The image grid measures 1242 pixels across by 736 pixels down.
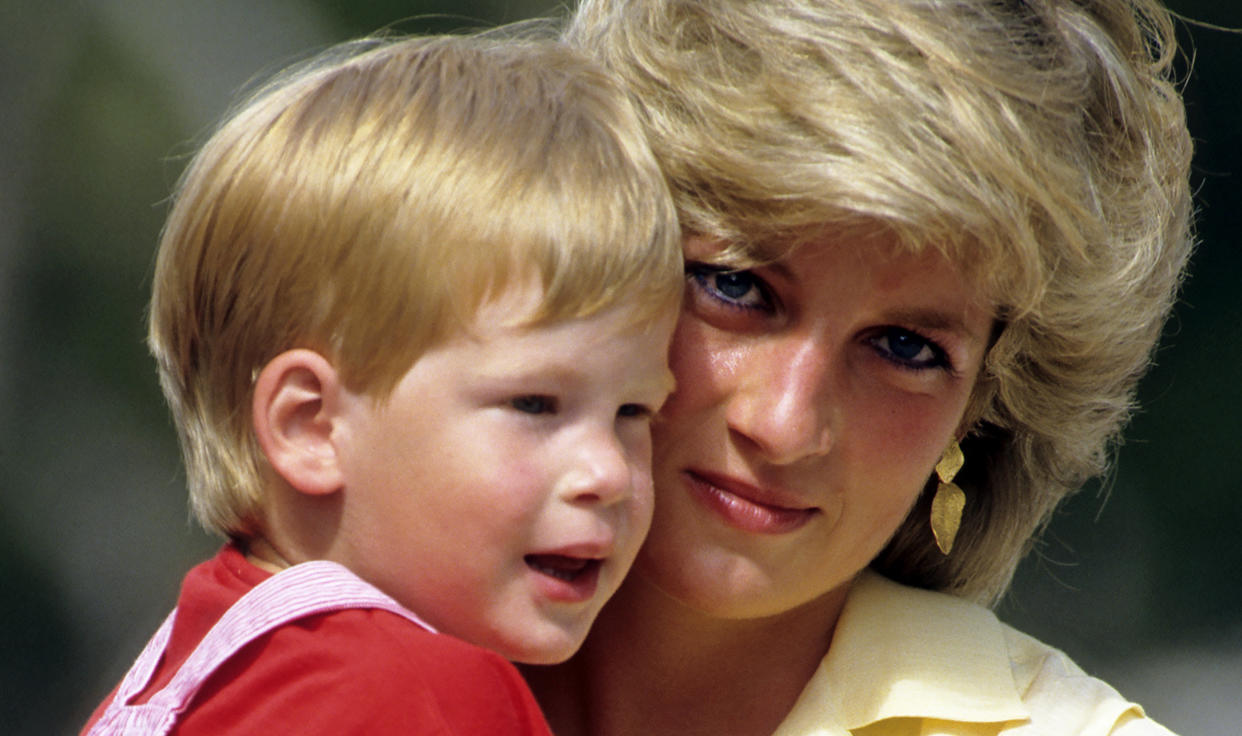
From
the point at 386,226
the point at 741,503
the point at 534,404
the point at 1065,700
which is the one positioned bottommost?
the point at 1065,700

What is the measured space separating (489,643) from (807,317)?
56 cm

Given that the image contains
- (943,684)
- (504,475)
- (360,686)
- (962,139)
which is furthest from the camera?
(943,684)

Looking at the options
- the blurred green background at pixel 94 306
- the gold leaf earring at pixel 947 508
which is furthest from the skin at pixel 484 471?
the blurred green background at pixel 94 306

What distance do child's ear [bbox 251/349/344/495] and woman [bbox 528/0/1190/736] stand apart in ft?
1.60

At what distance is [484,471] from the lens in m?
1.61

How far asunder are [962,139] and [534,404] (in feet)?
2.01

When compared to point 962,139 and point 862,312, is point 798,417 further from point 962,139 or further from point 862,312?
point 962,139

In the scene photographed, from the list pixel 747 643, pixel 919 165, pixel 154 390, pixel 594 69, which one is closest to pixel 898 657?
pixel 747 643

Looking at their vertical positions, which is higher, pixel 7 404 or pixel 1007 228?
pixel 1007 228

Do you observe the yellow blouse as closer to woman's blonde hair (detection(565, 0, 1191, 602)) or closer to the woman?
the woman

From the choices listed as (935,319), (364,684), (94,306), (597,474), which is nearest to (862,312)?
(935,319)

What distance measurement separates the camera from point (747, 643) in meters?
2.25

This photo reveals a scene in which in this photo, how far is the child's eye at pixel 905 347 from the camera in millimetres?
2008

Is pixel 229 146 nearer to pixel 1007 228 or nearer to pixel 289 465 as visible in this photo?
pixel 289 465
